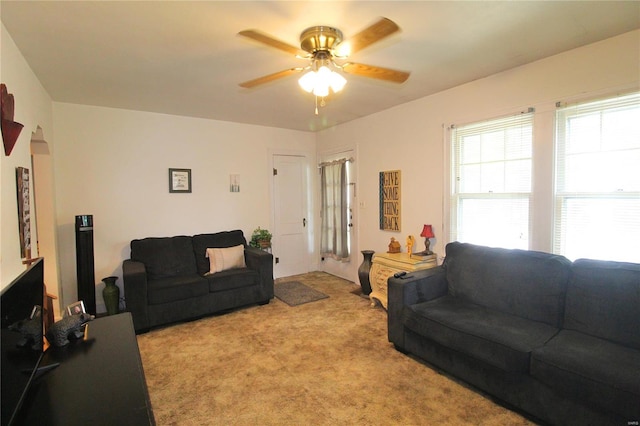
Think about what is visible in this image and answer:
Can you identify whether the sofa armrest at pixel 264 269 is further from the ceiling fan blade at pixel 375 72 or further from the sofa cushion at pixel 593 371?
the sofa cushion at pixel 593 371

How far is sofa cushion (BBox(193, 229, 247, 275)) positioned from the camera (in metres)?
4.13

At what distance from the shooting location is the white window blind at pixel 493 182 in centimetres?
296

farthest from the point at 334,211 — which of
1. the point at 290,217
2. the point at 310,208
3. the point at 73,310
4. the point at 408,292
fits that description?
the point at 73,310

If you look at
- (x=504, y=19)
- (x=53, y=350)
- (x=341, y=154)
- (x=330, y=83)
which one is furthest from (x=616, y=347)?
(x=341, y=154)

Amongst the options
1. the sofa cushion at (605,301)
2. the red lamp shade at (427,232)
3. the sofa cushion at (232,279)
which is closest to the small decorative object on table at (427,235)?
the red lamp shade at (427,232)

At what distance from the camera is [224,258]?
13.4 ft

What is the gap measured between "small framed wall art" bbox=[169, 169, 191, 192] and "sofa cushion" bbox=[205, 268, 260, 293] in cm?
138

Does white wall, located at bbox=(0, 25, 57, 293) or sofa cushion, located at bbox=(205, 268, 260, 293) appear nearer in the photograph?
white wall, located at bbox=(0, 25, 57, 293)

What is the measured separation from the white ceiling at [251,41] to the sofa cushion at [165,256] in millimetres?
1724

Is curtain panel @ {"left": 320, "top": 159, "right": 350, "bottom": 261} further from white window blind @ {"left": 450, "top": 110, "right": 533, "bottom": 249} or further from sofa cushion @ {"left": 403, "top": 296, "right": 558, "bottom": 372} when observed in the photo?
sofa cushion @ {"left": 403, "top": 296, "right": 558, "bottom": 372}

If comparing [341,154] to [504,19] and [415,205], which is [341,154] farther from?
[504,19]

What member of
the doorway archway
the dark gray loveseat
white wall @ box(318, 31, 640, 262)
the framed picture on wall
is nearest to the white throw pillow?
the dark gray loveseat

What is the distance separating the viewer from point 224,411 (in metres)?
2.13

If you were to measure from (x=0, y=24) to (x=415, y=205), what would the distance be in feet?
12.5
